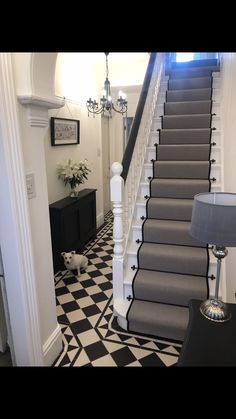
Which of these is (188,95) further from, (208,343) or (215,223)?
(208,343)

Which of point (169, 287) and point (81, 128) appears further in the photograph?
point (81, 128)

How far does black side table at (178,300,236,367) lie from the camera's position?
1.30 meters

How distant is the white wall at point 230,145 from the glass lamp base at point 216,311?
137 cm

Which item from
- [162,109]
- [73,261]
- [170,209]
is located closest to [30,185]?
[170,209]

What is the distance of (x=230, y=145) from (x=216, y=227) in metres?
2.15

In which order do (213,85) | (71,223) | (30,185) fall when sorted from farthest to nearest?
(213,85), (71,223), (30,185)

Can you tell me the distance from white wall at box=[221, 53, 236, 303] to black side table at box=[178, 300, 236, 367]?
1404mm

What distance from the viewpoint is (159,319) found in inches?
93.5

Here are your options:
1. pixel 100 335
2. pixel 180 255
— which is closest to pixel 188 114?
pixel 180 255

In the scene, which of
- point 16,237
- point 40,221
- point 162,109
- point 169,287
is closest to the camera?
point 16,237

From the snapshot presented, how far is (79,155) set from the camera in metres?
4.59

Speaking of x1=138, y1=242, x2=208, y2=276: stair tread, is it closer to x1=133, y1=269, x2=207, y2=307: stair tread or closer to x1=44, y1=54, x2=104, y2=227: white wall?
x1=133, y1=269, x2=207, y2=307: stair tread
